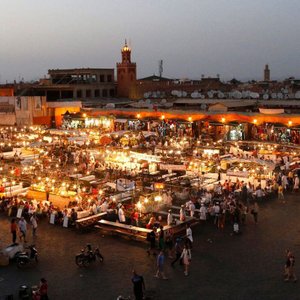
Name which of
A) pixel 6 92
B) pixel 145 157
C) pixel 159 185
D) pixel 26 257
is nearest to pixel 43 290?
pixel 26 257

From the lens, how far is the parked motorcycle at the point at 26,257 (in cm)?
1241

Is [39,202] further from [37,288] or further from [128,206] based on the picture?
[37,288]

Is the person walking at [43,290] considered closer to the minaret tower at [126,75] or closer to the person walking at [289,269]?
the person walking at [289,269]

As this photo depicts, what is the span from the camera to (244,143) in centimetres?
2631

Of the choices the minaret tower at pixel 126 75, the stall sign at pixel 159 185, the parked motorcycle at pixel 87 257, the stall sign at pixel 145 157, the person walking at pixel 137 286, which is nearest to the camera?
the person walking at pixel 137 286

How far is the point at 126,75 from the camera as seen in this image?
52625 mm

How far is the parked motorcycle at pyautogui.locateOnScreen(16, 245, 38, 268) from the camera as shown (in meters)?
12.4

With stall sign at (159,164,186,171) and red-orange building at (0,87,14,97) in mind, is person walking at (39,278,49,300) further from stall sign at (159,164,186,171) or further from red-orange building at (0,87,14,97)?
red-orange building at (0,87,14,97)

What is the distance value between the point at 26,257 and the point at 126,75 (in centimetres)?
4154

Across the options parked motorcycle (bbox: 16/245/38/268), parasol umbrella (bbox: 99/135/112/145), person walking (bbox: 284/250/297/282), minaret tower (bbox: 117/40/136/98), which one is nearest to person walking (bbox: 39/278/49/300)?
parked motorcycle (bbox: 16/245/38/268)

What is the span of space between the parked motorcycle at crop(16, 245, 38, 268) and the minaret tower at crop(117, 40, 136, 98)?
40976mm

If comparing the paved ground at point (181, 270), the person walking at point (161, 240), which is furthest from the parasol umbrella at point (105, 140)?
the person walking at point (161, 240)

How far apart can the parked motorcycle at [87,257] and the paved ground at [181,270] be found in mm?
188

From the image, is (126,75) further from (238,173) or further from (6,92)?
(238,173)
